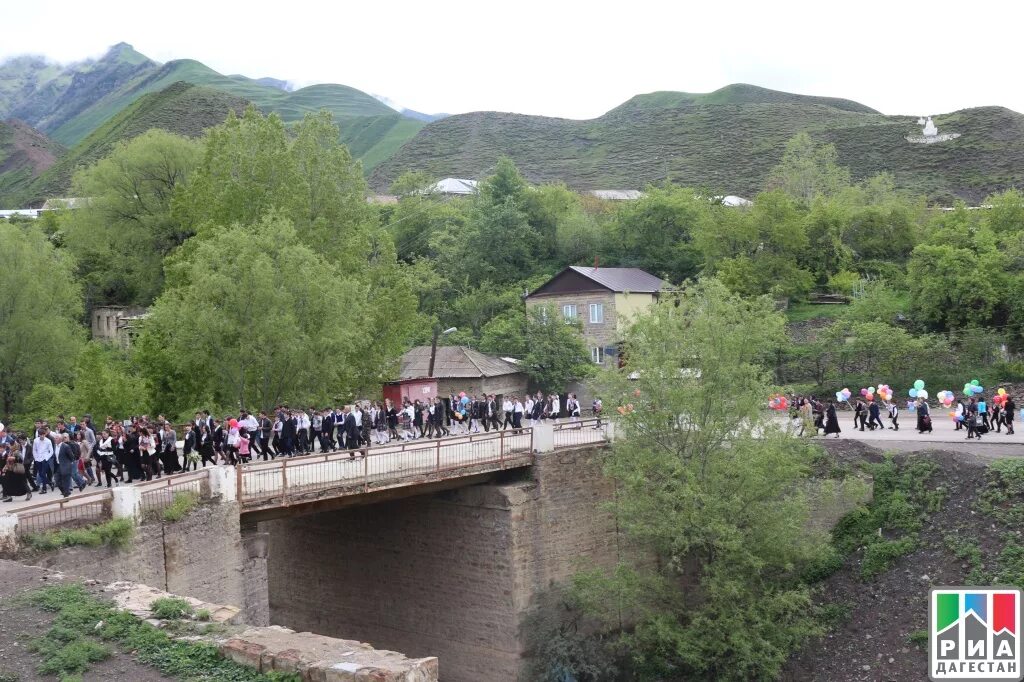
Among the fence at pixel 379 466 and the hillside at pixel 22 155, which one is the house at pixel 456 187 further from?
the hillside at pixel 22 155

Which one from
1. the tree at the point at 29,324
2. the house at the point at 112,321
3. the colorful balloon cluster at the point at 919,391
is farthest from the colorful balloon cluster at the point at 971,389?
the house at the point at 112,321

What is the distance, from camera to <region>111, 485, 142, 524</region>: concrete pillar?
1591 centimetres

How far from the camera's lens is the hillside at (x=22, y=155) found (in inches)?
5113

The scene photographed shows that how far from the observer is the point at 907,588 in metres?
22.8

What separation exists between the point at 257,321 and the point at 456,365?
14503mm

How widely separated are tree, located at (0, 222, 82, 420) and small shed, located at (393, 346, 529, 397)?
42.7 ft

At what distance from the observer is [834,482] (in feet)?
84.0

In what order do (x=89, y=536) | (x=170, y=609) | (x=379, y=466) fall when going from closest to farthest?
(x=170, y=609), (x=89, y=536), (x=379, y=466)

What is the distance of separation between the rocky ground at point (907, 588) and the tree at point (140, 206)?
108 feet

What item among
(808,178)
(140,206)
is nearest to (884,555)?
(140,206)

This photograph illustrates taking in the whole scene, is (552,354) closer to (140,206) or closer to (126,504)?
(140,206)

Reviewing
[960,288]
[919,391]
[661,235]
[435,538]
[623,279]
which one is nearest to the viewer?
[435,538]

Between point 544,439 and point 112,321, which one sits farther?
point 112,321

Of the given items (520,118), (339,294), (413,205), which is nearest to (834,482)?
(339,294)
